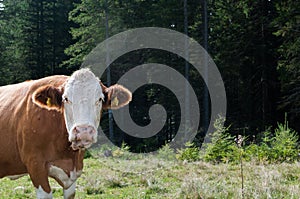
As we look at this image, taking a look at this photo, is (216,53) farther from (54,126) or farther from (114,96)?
(54,126)

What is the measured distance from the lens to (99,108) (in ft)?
13.5

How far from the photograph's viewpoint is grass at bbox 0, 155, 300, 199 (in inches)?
203

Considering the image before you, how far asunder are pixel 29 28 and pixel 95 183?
21149 millimetres

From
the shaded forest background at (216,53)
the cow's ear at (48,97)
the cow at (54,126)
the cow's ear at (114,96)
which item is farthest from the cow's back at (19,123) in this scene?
the shaded forest background at (216,53)

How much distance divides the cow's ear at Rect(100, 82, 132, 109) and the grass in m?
1.69

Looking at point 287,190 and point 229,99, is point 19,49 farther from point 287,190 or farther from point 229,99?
point 287,190

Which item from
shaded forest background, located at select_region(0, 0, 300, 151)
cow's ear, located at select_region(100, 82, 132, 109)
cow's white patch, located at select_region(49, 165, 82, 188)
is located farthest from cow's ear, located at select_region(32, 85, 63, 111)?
shaded forest background, located at select_region(0, 0, 300, 151)

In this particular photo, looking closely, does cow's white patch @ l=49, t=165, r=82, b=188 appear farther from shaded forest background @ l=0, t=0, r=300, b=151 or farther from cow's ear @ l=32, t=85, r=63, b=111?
shaded forest background @ l=0, t=0, r=300, b=151

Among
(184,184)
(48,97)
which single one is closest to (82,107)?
(48,97)

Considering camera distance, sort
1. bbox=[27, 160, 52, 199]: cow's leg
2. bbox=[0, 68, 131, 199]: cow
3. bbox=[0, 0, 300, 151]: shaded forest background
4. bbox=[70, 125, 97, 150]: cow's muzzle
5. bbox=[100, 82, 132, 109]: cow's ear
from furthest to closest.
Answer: bbox=[0, 0, 300, 151]: shaded forest background → bbox=[100, 82, 132, 109]: cow's ear → bbox=[27, 160, 52, 199]: cow's leg → bbox=[0, 68, 131, 199]: cow → bbox=[70, 125, 97, 150]: cow's muzzle

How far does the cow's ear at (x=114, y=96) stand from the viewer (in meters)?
4.34

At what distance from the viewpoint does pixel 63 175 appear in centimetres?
427

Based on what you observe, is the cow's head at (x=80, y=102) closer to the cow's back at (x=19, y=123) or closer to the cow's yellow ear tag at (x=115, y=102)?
the cow's yellow ear tag at (x=115, y=102)

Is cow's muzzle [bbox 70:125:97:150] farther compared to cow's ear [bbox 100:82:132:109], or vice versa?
cow's ear [bbox 100:82:132:109]
